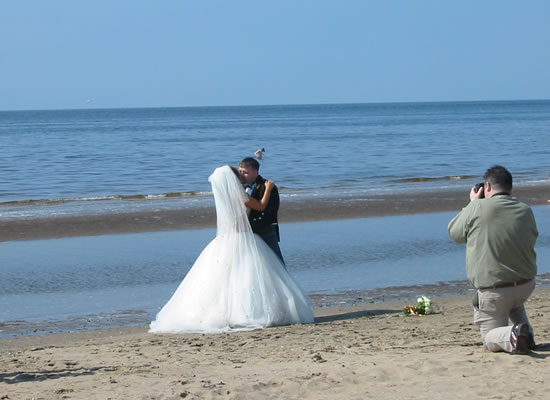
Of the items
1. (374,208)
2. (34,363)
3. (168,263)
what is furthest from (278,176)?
(34,363)

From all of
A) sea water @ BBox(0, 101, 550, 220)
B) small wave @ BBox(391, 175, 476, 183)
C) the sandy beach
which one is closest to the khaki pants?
the sandy beach

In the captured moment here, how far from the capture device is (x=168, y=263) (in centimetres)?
1297

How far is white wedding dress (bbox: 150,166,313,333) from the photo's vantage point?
8.62 meters

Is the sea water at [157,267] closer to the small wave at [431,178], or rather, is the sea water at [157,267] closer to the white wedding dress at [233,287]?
the white wedding dress at [233,287]

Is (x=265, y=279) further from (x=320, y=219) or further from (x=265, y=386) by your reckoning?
(x=320, y=219)

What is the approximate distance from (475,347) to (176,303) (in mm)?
3321

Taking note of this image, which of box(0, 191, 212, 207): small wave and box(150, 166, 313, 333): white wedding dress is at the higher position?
box(150, 166, 313, 333): white wedding dress

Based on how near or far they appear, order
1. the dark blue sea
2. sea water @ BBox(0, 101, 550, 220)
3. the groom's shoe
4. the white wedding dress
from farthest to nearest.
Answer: sea water @ BBox(0, 101, 550, 220) → the dark blue sea → the white wedding dress → the groom's shoe

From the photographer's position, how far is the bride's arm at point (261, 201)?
29.5ft

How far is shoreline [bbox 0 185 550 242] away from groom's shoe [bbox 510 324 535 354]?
11.8 metres

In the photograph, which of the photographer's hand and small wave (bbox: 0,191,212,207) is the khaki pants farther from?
small wave (bbox: 0,191,212,207)

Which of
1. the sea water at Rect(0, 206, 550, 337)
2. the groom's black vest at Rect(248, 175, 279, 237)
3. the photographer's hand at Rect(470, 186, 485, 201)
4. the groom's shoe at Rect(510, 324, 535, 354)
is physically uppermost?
the photographer's hand at Rect(470, 186, 485, 201)

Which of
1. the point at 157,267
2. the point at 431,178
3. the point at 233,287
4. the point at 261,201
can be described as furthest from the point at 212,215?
the point at 431,178

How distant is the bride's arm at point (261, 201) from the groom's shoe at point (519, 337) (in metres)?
3.50
